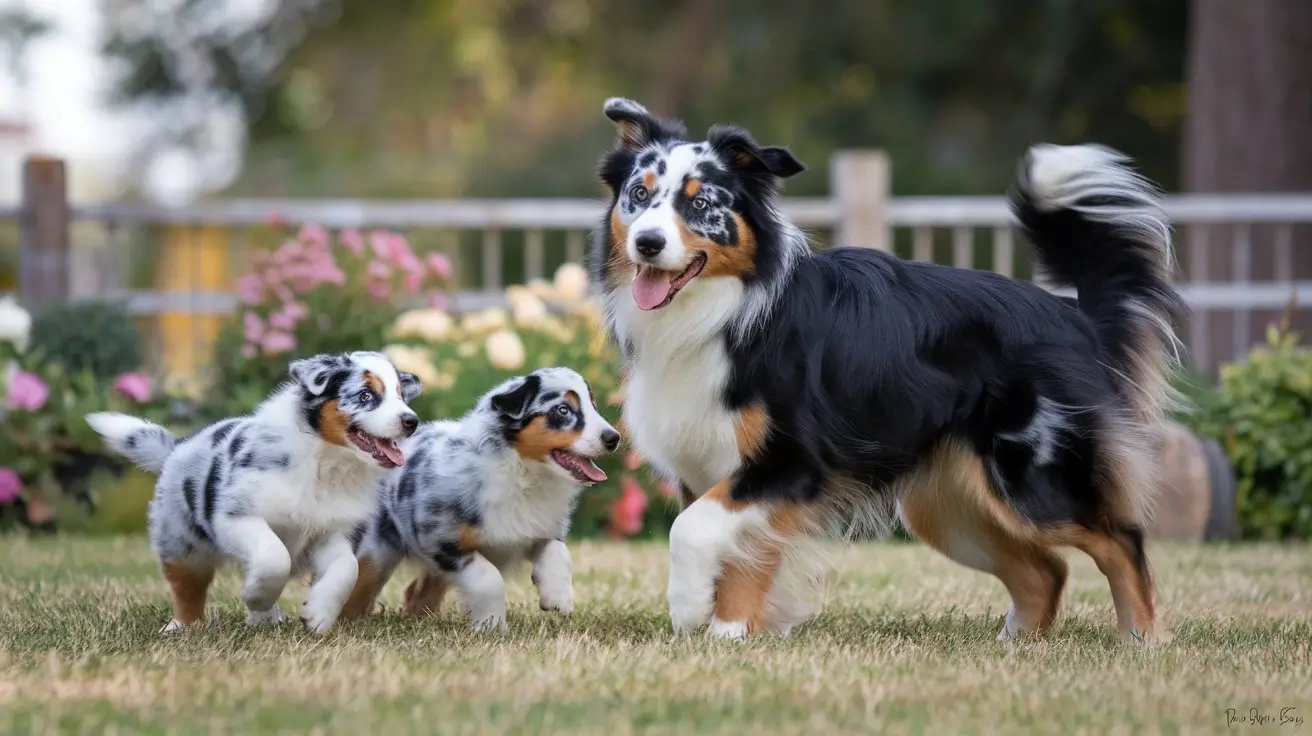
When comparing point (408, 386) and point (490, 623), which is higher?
point (408, 386)

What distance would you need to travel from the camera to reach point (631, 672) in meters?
4.14

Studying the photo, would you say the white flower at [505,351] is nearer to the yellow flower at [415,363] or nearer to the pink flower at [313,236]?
the yellow flower at [415,363]

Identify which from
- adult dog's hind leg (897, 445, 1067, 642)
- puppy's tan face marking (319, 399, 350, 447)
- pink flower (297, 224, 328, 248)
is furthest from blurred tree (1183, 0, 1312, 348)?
puppy's tan face marking (319, 399, 350, 447)

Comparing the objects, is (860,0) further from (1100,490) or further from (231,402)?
(1100,490)

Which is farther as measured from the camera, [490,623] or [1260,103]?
[1260,103]

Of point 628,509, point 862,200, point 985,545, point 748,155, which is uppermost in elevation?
point 748,155

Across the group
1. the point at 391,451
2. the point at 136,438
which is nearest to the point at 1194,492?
the point at 391,451

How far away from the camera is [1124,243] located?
17.7 feet

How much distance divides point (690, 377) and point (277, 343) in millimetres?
4544

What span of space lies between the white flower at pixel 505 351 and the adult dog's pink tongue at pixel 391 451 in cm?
320

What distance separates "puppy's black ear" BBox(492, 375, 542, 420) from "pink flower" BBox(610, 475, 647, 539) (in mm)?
3326

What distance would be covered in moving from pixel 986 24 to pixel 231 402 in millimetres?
11452

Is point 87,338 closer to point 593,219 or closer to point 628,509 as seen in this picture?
point 593,219

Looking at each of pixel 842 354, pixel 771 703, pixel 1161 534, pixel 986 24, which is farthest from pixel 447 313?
pixel 986 24
